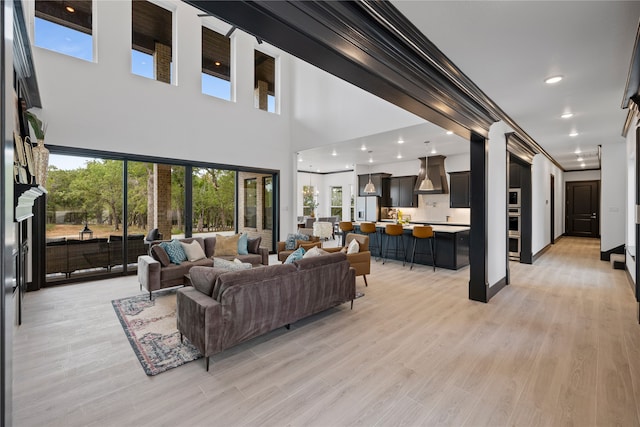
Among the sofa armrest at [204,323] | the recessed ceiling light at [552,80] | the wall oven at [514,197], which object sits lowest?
the sofa armrest at [204,323]

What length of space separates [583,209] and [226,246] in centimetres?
1338

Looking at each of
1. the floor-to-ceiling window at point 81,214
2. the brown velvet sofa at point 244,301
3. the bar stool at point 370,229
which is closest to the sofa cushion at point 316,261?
the brown velvet sofa at point 244,301

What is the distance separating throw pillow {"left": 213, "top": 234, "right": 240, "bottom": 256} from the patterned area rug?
1.15 m

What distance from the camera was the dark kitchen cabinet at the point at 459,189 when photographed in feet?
27.0

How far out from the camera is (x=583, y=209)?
1145cm

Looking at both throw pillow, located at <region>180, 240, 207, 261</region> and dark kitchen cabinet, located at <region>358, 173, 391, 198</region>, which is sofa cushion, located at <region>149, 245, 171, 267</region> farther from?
dark kitchen cabinet, located at <region>358, 173, 391, 198</region>

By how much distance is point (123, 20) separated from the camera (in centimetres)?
548

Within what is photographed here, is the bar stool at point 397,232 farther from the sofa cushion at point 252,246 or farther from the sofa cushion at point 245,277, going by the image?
the sofa cushion at point 245,277

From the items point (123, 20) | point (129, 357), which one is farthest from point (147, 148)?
point (129, 357)

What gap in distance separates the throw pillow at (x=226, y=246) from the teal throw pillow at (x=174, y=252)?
702mm

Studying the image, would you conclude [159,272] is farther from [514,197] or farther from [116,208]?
[514,197]

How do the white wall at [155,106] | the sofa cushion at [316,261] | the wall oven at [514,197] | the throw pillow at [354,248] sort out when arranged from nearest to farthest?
1. the sofa cushion at [316,261]
2. the throw pillow at [354,248]
3. the white wall at [155,106]
4. the wall oven at [514,197]

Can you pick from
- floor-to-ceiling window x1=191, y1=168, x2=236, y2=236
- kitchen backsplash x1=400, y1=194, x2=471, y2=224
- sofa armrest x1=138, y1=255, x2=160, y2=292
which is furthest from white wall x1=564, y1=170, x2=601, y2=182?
sofa armrest x1=138, y1=255, x2=160, y2=292

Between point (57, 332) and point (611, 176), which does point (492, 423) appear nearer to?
point (57, 332)
